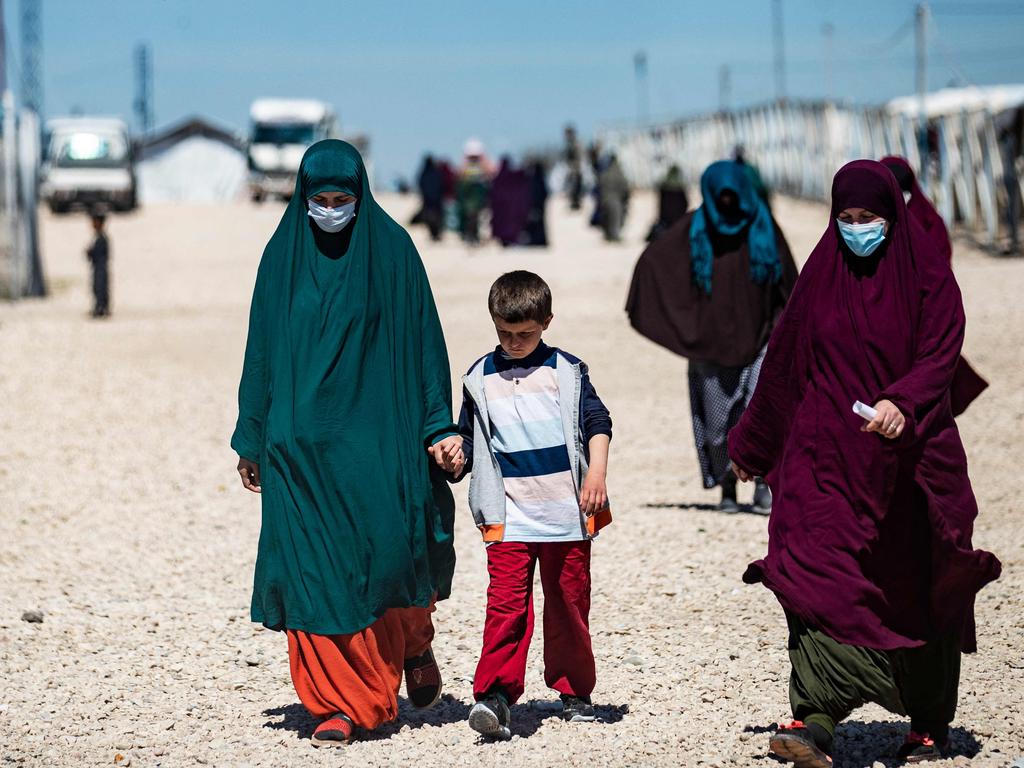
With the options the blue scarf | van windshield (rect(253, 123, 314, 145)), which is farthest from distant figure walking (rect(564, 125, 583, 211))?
the blue scarf

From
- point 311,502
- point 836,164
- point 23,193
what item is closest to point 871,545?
point 311,502

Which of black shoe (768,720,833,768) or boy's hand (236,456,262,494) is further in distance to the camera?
boy's hand (236,456,262,494)

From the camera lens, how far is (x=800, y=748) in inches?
163

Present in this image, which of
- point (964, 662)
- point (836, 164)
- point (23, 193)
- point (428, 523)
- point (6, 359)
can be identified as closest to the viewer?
point (428, 523)

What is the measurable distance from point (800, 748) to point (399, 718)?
133cm

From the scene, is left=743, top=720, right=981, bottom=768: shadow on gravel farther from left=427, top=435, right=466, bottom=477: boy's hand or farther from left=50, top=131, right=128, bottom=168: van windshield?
left=50, top=131, right=128, bottom=168: van windshield

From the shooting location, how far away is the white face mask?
15.1 feet

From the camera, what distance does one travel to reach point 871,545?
13.8 feet

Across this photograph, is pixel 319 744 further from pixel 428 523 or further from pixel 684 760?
pixel 684 760

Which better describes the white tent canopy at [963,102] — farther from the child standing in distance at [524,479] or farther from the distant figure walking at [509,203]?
the child standing in distance at [524,479]

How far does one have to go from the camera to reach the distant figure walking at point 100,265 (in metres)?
18.7

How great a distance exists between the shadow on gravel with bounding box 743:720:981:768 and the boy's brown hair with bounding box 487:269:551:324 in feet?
4.20

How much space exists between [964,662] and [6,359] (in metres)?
11.4

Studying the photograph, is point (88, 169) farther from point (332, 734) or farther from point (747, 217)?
point (332, 734)
